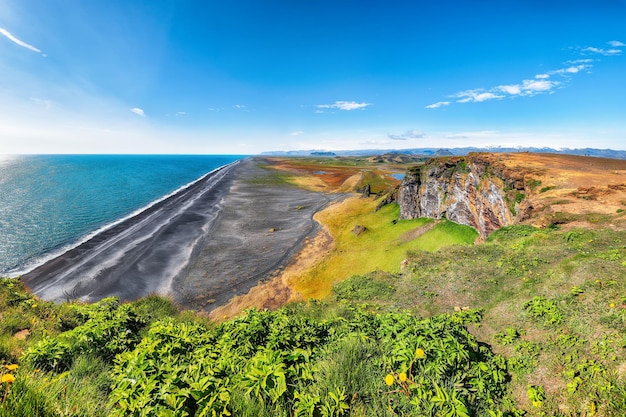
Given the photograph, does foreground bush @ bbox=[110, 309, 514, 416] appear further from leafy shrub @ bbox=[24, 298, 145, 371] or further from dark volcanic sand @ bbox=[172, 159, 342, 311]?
dark volcanic sand @ bbox=[172, 159, 342, 311]

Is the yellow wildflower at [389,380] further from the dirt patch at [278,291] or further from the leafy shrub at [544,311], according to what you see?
the dirt patch at [278,291]

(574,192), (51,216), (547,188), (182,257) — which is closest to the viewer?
(574,192)

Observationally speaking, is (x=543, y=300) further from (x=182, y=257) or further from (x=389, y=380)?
(x=182, y=257)

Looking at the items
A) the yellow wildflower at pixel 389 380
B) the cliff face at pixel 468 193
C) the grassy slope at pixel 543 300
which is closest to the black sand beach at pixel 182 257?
the grassy slope at pixel 543 300

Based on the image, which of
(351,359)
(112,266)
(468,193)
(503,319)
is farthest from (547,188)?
(112,266)

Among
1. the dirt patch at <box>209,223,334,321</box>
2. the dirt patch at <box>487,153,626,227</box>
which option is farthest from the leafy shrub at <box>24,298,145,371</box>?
the dirt patch at <box>487,153,626,227</box>

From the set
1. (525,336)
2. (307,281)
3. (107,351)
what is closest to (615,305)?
(525,336)
